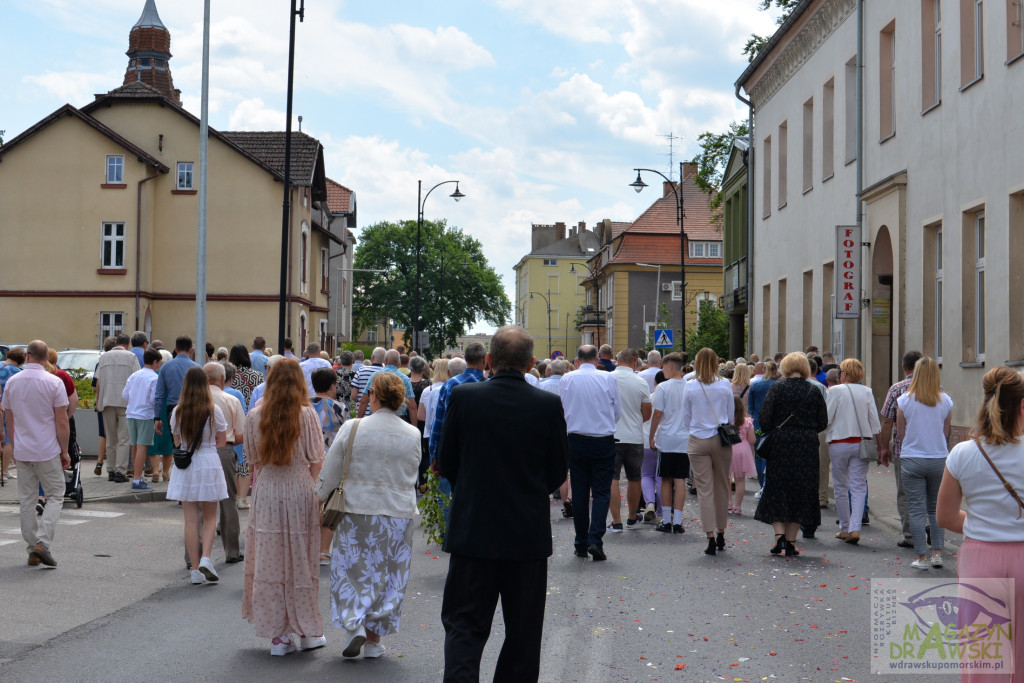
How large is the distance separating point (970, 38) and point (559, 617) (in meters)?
14.2

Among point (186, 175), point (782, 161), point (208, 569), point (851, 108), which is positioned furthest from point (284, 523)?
point (186, 175)

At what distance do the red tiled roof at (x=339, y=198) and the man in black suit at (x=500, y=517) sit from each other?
6269cm

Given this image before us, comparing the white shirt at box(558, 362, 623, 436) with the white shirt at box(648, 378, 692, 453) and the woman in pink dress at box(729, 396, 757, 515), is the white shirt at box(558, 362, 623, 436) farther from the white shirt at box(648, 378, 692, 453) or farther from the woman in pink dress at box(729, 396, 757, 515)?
the woman in pink dress at box(729, 396, 757, 515)

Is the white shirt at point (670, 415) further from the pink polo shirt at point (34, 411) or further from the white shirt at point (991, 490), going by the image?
the white shirt at point (991, 490)

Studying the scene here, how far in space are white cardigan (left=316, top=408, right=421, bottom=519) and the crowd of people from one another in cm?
1

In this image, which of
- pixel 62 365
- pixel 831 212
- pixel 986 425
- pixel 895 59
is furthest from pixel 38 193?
pixel 986 425

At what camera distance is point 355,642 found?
23.9ft

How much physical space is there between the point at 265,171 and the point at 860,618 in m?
40.1

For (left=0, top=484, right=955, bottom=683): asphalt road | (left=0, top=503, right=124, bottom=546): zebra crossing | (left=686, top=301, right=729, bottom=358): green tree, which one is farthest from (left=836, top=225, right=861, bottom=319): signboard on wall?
(left=686, top=301, right=729, bottom=358): green tree

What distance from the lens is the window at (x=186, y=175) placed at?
45.8 m

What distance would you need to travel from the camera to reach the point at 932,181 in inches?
802

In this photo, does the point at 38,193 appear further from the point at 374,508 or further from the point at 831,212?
the point at 374,508

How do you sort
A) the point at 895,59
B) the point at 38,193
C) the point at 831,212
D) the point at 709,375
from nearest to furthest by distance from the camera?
1. the point at 709,375
2. the point at 895,59
3. the point at 831,212
4. the point at 38,193
